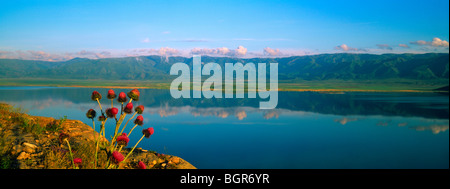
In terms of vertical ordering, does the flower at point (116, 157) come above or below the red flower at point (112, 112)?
below

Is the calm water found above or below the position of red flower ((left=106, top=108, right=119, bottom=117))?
below

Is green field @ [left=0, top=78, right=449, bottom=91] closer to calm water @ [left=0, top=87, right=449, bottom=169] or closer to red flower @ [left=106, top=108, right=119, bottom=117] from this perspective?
calm water @ [left=0, top=87, right=449, bottom=169]

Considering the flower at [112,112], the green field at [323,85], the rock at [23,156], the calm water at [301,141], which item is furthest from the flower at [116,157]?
the green field at [323,85]

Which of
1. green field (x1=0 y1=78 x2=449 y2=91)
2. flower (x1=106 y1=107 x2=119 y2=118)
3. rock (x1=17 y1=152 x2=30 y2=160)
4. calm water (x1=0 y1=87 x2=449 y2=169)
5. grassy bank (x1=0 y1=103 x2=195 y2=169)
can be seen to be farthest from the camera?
green field (x1=0 y1=78 x2=449 y2=91)

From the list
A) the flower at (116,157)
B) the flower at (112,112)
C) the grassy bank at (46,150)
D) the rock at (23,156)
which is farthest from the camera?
the rock at (23,156)

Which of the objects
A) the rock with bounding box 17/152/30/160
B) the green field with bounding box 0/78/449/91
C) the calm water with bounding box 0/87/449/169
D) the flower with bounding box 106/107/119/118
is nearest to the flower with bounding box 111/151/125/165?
the flower with bounding box 106/107/119/118

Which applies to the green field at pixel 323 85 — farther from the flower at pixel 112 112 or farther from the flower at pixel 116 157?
the flower at pixel 116 157

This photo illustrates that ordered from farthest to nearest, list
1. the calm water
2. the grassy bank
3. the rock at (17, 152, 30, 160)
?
the calm water
the rock at (17, 152, 30, 160)
the grassy bank

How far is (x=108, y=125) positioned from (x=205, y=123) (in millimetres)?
5832

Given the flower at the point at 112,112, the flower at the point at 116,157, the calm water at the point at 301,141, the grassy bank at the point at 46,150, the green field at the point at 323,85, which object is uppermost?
the flower at the point at 112,112

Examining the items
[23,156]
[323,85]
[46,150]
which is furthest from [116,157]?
[323,85]
